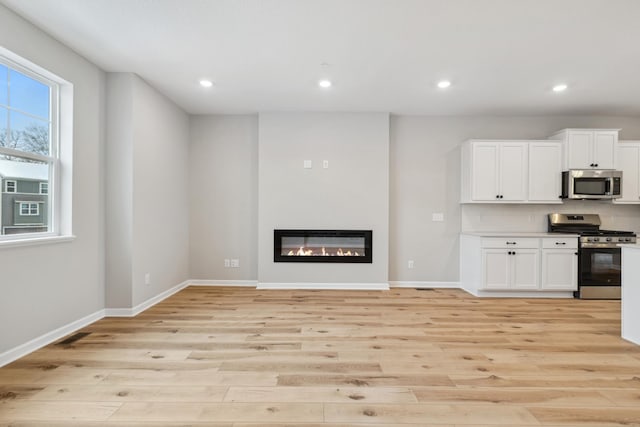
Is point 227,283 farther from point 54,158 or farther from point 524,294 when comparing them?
point 524,294

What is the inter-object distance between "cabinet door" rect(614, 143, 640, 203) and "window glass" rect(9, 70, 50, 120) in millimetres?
7122

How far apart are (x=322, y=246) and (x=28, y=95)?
3.72 metres

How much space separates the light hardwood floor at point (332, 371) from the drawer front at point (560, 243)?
99 cm

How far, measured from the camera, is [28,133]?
2.83 metres

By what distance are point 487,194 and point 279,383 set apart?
4044 mm

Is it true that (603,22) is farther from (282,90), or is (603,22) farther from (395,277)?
(395,277)

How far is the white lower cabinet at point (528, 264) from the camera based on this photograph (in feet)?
15.0

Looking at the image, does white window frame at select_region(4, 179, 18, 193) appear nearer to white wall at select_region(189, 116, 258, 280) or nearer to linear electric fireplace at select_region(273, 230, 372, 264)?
white wall at select_region(189, 116, 258, 280)

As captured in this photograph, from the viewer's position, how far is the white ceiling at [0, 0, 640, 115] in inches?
97.7

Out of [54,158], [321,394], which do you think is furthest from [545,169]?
[54,158]

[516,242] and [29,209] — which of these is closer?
[29,209]

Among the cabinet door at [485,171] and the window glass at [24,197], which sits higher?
the cabinet door at [485,171]

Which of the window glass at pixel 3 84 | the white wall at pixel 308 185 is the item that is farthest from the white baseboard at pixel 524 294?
the window glass at pixel 3 84

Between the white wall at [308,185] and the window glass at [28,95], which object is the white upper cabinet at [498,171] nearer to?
the white wall at [308,185]
